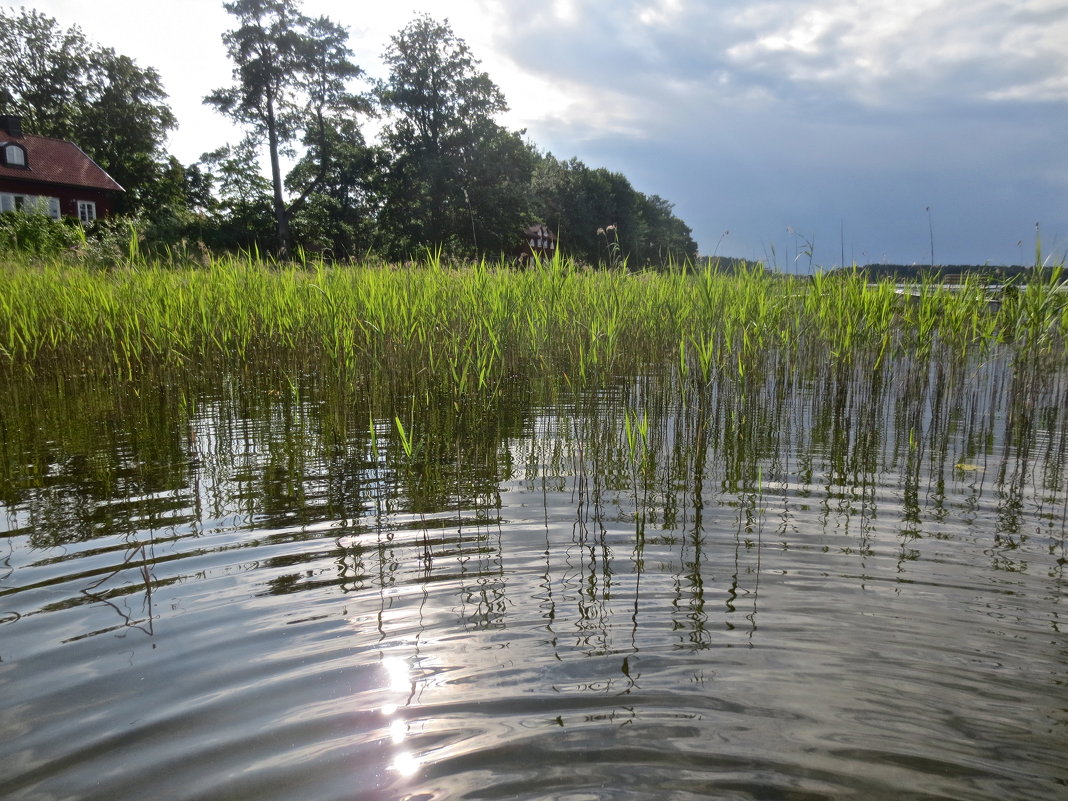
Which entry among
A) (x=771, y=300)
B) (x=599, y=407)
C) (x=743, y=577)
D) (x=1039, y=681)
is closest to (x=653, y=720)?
(x=743, y=577)

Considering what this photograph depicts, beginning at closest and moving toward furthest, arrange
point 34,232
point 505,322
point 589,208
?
point 505,322
point 34,232
point 589,208

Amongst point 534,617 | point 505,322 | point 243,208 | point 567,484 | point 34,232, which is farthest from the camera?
→ point 243,208

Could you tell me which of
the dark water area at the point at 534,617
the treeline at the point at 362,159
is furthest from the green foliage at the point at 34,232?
the dark water area at the point at 534,617

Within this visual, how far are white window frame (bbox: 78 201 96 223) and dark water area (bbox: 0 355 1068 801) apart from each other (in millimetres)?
39119

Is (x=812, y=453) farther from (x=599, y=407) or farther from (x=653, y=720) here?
(x=653, y=720)

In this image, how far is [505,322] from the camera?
5656mm

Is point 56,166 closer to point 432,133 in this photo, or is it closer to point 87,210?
point 87,210

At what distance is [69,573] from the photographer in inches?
96.3

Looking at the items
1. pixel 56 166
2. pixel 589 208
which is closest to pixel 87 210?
pixel 56 166

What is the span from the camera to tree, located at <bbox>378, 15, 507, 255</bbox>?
31.2 m

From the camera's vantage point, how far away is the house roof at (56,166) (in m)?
33.8

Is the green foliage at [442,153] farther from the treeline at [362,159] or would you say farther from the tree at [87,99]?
the tree at [87,99]

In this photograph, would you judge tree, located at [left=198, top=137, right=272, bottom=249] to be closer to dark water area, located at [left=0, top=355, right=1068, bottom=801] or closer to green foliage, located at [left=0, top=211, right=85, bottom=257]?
green foliage, located at [left=0, top=211, right=85, bottom=257]

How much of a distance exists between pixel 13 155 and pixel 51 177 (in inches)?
68.5
